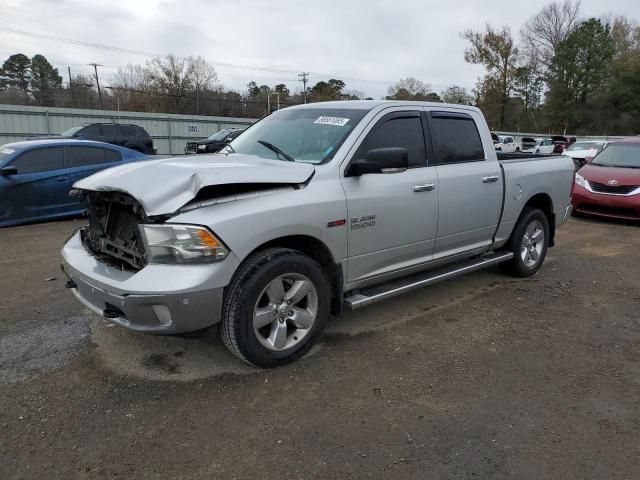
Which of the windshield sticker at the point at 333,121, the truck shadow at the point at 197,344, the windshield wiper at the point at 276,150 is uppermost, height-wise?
the windshield sticker at the point at 333,121

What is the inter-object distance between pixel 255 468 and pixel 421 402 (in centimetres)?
117

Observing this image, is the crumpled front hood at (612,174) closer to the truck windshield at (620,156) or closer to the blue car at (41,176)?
the truck windshield at (620,156)

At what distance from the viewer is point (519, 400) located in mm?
3193

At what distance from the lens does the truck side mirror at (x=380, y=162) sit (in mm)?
3580

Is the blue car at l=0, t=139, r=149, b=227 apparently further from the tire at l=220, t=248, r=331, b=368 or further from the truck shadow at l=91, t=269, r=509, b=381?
the tire at l=220, t=248, r=331, b=368

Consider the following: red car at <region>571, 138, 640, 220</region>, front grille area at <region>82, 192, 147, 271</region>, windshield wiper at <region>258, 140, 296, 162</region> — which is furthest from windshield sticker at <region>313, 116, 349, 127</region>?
red car at <region>571, 138, 640, 220</region>

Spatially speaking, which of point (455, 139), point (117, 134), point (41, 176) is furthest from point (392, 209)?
point (117, 134)

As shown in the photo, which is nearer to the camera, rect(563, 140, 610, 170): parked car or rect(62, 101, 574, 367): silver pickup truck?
rect(62, 101, 574, 367): silver pickup truck

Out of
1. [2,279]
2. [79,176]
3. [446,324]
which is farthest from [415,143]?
[79,176]

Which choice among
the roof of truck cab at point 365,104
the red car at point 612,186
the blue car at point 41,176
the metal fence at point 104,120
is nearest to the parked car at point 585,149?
the red car at point 612,186

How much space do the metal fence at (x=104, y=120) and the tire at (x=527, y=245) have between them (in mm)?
21844

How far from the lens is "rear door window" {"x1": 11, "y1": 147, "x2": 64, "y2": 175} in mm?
8117

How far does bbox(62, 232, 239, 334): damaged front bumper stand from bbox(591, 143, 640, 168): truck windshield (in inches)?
387

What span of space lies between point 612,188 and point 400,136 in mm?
7110
